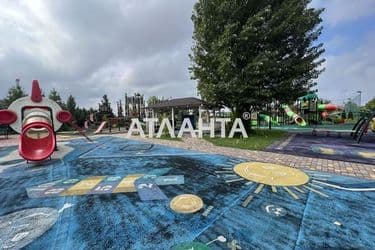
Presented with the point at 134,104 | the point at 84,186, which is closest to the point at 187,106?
the point at 84,186

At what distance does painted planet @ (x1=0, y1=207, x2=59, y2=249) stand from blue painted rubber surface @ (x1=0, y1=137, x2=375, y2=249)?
140 mm

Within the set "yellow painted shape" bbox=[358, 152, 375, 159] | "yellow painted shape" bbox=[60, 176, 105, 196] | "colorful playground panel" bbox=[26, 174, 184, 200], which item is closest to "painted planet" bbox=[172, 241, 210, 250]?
"colorful playground panel" bbox=[26, 174, 184, 200]

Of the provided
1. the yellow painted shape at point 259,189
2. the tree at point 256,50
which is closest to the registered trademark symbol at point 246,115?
the tree at point 256,50

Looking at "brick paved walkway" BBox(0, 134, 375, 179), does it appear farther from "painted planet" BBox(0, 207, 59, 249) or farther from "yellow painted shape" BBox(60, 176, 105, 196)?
"painted planet" BBox(0, 207, 59, 249)

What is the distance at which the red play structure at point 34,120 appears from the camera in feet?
25.8

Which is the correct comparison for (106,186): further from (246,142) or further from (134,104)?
(134,104)

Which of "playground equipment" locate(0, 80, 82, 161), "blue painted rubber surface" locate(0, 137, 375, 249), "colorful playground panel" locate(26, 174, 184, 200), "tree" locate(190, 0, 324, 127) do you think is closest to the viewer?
"blue painted rubber surface" locate(0, 137, 375, 249)

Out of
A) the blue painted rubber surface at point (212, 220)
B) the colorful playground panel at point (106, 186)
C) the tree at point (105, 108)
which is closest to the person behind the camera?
the blue painted rubber surface at point (212, 220)

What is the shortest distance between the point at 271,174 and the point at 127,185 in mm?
3742

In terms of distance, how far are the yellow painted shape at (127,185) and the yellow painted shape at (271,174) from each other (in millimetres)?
2794

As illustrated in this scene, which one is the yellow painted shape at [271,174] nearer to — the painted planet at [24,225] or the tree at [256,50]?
the painted planet at [24,225]

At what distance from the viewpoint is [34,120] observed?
27.5 feet

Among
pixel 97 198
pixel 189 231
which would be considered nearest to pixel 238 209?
pixel 189 231

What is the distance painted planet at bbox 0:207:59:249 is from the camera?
9.44ft
